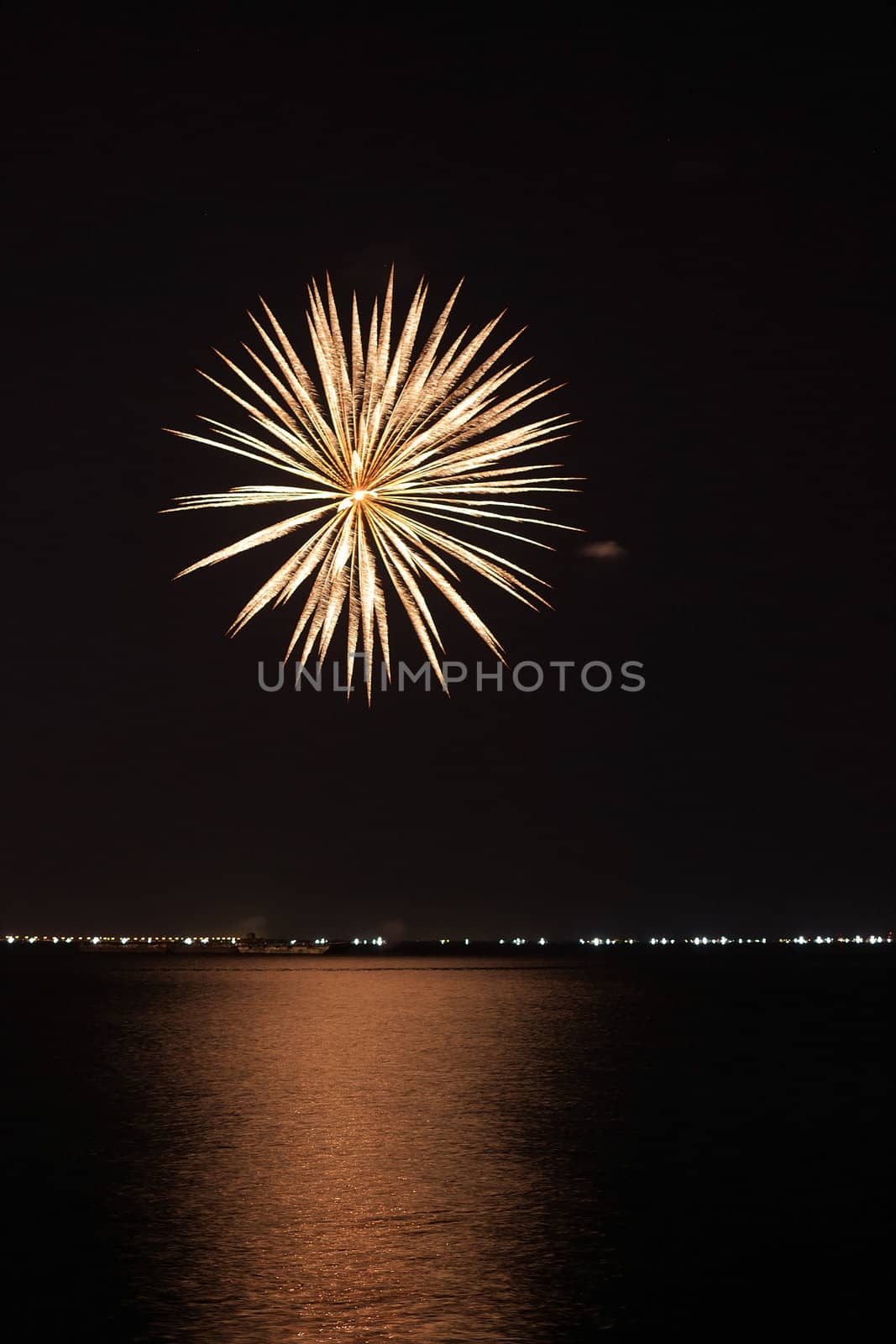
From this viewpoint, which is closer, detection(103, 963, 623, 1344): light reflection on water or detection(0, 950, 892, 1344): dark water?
detection(103, 963, 623, 1344): light reflection on water

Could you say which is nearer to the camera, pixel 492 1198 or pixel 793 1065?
pixel 492 1198

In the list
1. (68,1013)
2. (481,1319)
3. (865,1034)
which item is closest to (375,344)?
(481,1319)

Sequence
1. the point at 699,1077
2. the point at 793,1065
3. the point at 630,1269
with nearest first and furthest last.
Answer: the point at 630,1269 < the point at 699,1077 < the point at 793,1065

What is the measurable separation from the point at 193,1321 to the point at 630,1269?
27.8 ft

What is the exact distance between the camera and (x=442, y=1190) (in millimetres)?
31938

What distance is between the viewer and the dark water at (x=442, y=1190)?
22.6m

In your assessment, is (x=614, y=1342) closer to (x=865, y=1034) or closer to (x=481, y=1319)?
(x=481, y=1319)

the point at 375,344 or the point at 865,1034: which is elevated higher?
the point at 375,344

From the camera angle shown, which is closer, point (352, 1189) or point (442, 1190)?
point (442, 1190)

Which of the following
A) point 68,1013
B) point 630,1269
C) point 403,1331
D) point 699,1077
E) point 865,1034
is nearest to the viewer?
point 403,1331

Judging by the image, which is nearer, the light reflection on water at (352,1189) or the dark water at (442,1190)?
the light reflection on water at (352,1189)

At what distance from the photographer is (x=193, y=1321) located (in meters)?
21.5

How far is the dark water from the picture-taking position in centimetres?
2262

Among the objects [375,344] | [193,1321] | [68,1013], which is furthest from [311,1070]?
[68,1013]
